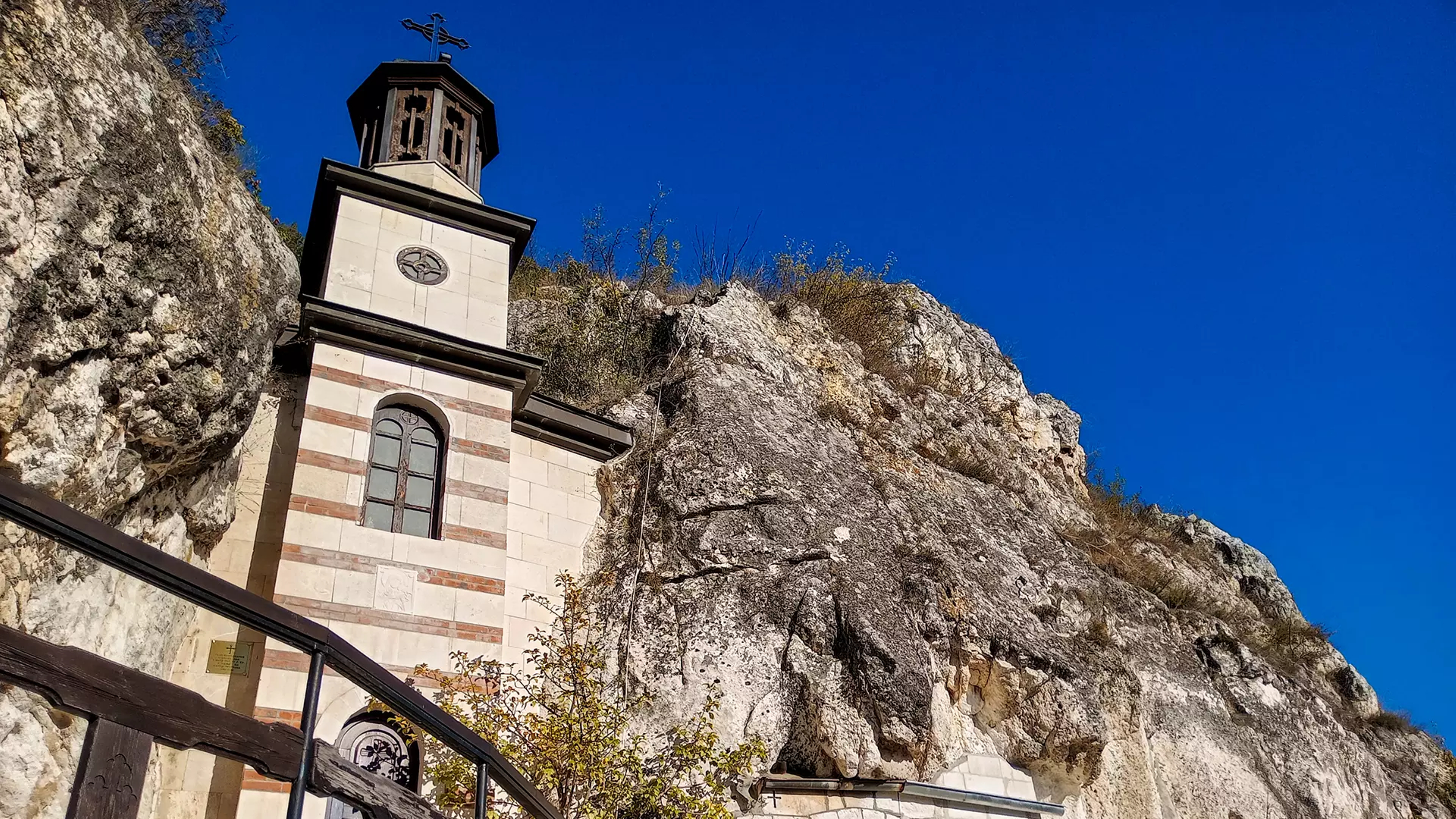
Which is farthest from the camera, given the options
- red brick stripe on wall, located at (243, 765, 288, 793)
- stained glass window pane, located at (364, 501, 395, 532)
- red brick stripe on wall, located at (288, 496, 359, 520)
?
stained glass window pane, located at (364, 501, 395, 532)

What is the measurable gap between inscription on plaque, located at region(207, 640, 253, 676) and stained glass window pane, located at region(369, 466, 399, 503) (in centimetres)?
202

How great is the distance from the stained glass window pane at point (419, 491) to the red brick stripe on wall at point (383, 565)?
35.1 inches

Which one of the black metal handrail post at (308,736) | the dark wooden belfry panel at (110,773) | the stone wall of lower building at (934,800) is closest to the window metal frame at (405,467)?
the stone wall of lower building at (934,800)

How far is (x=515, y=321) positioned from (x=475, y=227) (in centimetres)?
440

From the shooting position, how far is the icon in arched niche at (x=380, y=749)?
32.1 ft

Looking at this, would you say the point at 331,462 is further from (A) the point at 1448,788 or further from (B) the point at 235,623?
(A) the point at 1448,788

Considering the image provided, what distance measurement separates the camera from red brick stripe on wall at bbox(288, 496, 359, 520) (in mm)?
10633

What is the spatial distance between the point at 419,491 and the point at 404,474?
0.81 feet

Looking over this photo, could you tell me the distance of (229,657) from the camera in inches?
388

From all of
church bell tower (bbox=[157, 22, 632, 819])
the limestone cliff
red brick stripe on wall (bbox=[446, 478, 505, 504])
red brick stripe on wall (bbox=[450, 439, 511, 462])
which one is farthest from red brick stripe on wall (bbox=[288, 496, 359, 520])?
the limestone cliff

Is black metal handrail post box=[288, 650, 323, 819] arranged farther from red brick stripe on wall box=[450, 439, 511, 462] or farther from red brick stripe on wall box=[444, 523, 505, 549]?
red brick stripe on wall box=[450, 439, 511, 462]

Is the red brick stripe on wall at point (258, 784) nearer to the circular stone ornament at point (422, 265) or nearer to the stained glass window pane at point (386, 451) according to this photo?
the stained glass window pane at point (386, 451)

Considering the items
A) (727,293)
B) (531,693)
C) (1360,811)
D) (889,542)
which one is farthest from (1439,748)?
(531,693)

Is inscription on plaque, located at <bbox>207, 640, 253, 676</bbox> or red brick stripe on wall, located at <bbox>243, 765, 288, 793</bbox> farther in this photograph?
inscription on plaque, located at <bbox>207, 640, 253, 676</bbox>
